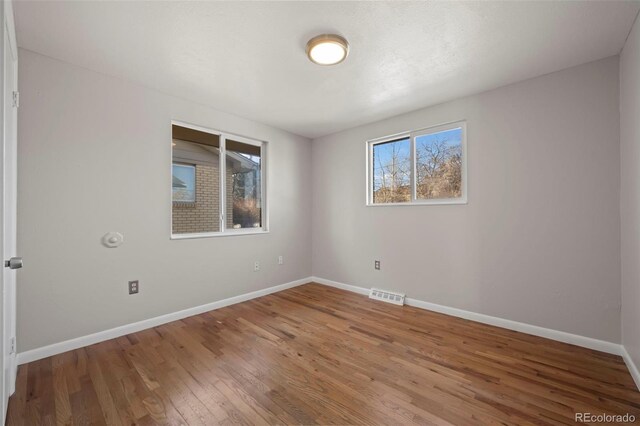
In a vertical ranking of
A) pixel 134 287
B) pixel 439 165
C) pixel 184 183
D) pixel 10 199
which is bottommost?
pixel 134 287

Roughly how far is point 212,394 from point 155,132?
2485 millimetres

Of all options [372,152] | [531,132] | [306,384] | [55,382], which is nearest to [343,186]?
[372,152]

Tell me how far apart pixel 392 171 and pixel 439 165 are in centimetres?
65

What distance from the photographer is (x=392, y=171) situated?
3.74 m

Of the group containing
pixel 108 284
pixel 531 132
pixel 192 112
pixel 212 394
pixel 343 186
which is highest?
pixel 192 112

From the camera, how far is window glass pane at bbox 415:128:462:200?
312cm

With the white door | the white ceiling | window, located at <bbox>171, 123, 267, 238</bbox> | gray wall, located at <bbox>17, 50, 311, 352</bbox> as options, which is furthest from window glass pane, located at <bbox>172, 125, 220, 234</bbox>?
the white door

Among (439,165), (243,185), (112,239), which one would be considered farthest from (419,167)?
(112,239)

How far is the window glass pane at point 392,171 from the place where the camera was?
358 centimetres

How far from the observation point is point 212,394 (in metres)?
1.75

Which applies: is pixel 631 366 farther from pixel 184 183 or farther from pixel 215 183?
pixel 184 183

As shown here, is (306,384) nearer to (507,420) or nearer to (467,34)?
→ (507,420)

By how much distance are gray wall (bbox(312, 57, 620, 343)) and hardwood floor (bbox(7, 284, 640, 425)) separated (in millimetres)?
385

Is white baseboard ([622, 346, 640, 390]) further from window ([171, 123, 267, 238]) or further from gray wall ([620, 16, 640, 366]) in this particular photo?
window ([171, 123, 267, 238])
